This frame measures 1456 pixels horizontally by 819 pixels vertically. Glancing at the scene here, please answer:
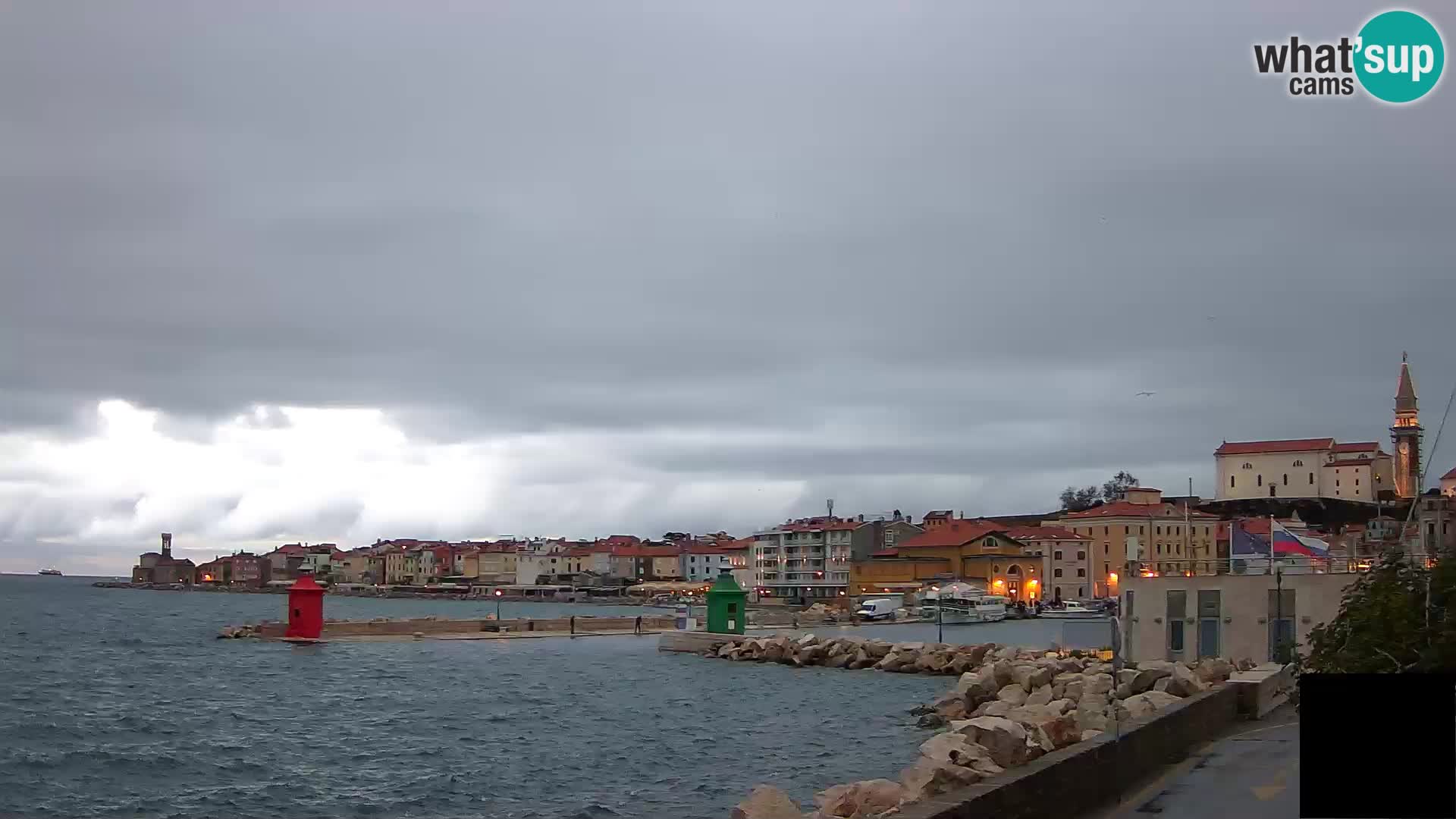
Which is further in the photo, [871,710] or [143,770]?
[871,710]

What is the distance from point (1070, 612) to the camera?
110 m

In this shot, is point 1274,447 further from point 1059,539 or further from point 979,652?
point 979,652

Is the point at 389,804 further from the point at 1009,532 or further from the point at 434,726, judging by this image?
the point at 1009,532

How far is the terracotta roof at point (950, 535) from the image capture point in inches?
5123

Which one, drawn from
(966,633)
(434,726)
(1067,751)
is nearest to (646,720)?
(434,726)

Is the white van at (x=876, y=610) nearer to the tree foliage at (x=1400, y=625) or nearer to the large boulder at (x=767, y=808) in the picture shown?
the tree foliage at (x=1400, y=625)

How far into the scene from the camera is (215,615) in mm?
115562

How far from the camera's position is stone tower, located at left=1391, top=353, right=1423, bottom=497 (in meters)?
125

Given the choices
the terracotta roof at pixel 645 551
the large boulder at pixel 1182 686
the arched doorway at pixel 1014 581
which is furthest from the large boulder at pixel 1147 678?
the terracotta roof at pixel 645 551

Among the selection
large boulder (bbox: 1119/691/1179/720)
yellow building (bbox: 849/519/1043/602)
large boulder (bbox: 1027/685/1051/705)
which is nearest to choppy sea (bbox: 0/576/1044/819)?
large boulder (bbox: 1027/685/1051/705)

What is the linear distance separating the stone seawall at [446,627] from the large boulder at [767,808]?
5261cm

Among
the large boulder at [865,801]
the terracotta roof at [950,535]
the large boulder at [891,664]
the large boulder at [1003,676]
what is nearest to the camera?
the large boulder at [865,801]

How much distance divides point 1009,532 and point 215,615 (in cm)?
8107

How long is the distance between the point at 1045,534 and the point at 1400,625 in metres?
125
